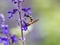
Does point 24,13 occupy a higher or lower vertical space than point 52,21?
higher

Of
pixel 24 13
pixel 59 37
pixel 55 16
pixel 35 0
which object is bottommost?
pixel 59 37

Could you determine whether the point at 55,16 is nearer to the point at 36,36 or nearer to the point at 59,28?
the point at 59,28

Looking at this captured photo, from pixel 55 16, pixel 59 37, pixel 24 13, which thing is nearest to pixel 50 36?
pixel 59 37

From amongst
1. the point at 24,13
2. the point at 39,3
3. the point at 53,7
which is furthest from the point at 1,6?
the point at 24,13

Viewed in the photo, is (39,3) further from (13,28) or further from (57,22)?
(13,28)

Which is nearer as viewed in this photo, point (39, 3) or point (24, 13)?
point (24, 13)

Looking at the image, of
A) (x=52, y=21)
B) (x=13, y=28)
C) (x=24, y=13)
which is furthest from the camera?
(x=52, y=21)

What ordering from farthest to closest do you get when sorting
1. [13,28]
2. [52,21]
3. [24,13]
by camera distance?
[52,21] → [13,28] → [24,13]
